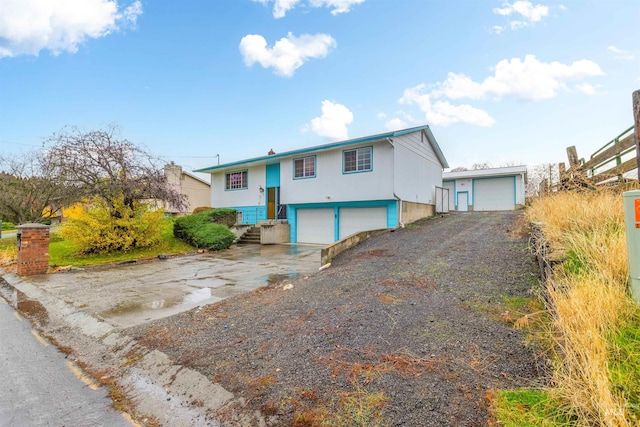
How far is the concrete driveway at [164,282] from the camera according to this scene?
5609 millimetres

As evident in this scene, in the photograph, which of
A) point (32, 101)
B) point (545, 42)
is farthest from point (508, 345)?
point (32, 101)

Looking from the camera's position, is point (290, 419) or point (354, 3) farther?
point (354, 3)

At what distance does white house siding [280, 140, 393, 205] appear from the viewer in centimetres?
1359

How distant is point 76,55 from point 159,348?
47.0 feet

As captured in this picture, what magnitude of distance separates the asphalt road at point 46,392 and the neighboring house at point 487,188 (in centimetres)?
2392

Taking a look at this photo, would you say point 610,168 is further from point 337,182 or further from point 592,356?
point 337,182

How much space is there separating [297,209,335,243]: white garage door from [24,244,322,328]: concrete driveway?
397 centimetres

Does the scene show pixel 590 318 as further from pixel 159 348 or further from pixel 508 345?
pixel 159 348

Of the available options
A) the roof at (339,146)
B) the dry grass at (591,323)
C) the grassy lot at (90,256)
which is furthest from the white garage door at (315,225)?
the dry grass at (591,323)

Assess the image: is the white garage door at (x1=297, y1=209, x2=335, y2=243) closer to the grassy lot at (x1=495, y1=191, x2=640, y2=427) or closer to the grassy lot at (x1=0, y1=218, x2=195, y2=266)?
the grassy lot at (x1=0, y1=218, x2=195, y2=266)

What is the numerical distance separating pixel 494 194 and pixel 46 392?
80.7ft

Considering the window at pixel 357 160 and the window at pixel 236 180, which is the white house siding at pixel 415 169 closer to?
the window at pixel 357 160

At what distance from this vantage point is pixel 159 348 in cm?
376

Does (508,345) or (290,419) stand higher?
(508,345)
